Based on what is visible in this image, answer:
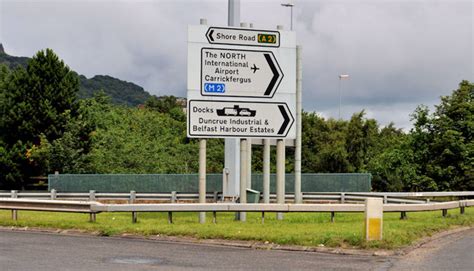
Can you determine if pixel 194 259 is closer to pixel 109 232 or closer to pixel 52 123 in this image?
pixel 109 232

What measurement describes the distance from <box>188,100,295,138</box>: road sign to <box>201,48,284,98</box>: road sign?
12.2 inches

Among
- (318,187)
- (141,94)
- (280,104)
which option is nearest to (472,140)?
(318,187)

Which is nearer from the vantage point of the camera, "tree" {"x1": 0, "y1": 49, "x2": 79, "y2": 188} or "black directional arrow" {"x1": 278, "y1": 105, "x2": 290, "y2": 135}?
"black directional arrow" {"x1": 278, "y1": 105, "x2": 290, "y2": 135}

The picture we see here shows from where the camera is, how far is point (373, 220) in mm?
13766

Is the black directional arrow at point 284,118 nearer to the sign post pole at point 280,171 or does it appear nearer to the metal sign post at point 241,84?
the metal sign post at point 241,84

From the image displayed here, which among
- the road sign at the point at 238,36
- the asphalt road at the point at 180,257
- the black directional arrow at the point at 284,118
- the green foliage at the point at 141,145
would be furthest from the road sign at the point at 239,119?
the green foliage at the point at 141,145

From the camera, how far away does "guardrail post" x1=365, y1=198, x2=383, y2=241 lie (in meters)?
13.7

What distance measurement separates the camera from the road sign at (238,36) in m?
19.5

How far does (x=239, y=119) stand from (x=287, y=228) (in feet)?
14.5

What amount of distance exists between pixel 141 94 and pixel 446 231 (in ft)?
531

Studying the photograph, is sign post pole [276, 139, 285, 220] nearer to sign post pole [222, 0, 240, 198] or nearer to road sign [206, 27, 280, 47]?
road sign [206, 27, 280, 47]

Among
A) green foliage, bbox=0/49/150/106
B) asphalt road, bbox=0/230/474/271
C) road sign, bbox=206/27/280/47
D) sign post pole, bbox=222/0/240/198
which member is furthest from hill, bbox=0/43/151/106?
asphalt road, bbox=0/230/474/271

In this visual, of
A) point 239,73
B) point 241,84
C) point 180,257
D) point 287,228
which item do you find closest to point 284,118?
point 241,84

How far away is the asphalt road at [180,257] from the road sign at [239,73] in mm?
5973
